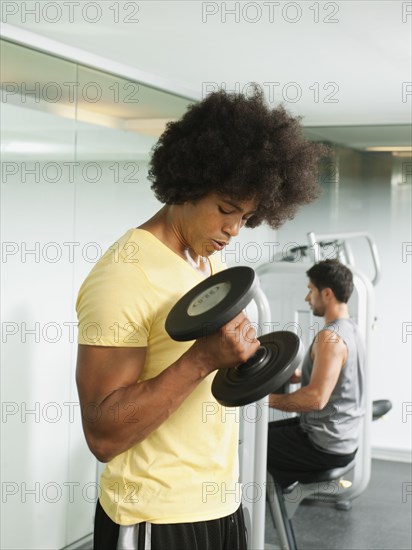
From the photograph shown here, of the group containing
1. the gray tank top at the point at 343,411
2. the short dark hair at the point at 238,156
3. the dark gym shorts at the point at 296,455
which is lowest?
the dark gym shorts at the point at 296,455

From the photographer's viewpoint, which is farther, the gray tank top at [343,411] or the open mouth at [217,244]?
the gray tank top at [343,411]

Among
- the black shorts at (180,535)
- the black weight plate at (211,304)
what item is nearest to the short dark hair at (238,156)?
the black weight plate at (211,304)

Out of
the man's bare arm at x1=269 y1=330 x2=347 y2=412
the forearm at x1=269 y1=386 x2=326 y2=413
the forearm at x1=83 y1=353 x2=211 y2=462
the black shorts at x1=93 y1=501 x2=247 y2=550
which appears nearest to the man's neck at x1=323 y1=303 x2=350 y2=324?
the man's bare arm at x1=269 y1=330 x2=347 y2=412

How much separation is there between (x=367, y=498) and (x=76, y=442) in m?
1.40

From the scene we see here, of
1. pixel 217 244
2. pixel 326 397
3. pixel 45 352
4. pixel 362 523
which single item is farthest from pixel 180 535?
pixel 362 523

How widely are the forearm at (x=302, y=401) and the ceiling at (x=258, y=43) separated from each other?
103 cm

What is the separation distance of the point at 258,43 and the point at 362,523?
68.9 inches

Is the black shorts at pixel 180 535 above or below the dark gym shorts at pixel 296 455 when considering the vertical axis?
above

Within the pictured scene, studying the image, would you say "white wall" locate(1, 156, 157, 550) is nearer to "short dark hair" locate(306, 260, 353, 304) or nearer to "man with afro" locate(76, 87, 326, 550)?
"short dark hair" locate(306, 260, 353, 304)

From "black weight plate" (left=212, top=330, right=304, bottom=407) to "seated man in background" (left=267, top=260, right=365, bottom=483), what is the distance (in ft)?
4.06

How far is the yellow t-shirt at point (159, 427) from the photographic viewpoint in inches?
41.2

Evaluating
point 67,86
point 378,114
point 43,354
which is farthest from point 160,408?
point 378,114

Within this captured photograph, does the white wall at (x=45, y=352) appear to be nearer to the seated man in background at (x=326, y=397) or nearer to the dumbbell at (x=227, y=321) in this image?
the seated man in background at (x=326, y=397)

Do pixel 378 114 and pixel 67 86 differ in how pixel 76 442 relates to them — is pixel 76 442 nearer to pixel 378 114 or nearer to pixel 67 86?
pixel 67 86
